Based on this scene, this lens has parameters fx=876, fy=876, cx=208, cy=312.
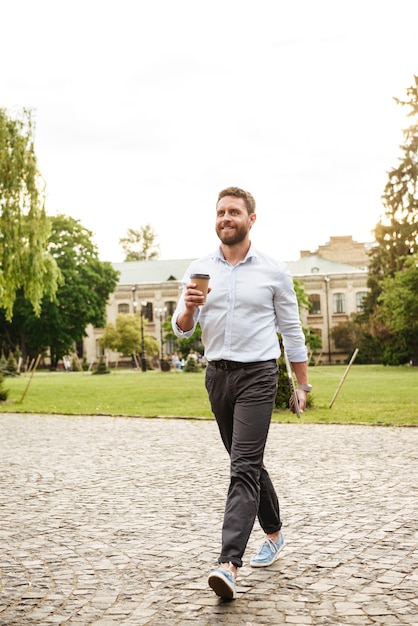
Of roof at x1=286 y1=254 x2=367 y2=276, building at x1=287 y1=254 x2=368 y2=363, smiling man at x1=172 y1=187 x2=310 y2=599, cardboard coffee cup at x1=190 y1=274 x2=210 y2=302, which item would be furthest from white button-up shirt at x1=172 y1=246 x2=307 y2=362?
roof at x1=286 y1=254 x2=367 y2=276

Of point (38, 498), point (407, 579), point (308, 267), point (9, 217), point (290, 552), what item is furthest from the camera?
point (308, 267)

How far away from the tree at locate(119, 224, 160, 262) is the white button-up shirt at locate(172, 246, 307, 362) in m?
80.1

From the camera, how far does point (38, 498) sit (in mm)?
7695

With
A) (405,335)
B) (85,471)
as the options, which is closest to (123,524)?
(85,471)

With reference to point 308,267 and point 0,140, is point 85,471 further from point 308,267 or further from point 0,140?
point 308,267

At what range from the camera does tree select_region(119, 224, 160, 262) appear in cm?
8488

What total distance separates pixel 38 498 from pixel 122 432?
692 cm

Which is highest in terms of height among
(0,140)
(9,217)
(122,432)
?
(0,140)

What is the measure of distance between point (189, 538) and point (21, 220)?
18795 millimetres

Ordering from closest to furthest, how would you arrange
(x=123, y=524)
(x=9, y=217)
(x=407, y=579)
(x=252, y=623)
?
1. (x=252, y=623)
2. (x=407, y=579)
3. (x=123, y=524)
4. (x=9, y=217)

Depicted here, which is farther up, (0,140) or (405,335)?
(0,140)

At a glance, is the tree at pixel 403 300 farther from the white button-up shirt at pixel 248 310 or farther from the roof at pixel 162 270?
the white button-up shirt at pixel 248 310

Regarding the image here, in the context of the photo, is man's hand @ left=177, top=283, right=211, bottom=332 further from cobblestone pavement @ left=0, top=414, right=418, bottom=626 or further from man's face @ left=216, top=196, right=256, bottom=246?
cobblestone pavement @ left=0, top=414, right=418, bottom=626

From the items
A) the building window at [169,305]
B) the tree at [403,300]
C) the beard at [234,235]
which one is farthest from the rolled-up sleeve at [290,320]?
the building window at [169,305]
